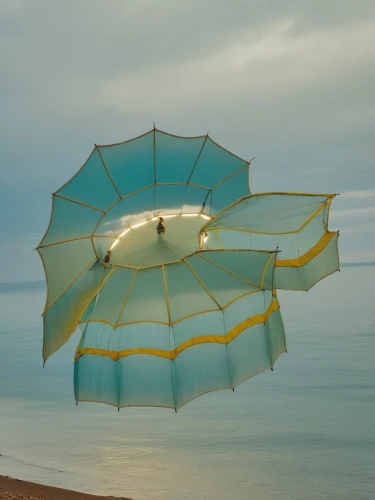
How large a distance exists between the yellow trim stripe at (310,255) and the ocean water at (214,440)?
26.9 feet

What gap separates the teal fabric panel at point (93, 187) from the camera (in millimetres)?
6910

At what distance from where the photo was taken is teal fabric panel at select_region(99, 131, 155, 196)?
689 centimetres

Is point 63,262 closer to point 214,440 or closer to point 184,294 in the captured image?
point 184,294

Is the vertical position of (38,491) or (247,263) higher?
(247,263)

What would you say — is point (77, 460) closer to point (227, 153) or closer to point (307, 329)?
point (227, 153)

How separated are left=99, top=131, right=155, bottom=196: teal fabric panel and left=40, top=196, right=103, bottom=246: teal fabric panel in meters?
0.47

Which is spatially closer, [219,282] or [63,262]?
[219,282]

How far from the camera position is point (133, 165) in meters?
6.96

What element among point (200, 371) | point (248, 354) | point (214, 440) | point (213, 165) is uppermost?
point (213, 165)

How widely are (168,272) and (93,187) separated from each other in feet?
5.72

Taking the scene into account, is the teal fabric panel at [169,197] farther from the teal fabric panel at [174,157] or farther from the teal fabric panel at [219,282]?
the teal fabric panel at [219,282]

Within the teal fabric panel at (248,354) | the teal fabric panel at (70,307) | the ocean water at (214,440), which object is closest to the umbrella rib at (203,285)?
the teal fabric panel at (248,354)

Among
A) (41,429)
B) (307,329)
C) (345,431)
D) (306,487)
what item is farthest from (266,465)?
(307,329)

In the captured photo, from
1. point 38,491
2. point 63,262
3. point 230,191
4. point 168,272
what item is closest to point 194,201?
point 230,191
